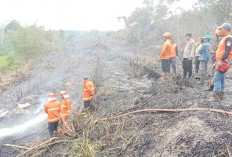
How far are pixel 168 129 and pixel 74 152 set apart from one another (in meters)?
1.64

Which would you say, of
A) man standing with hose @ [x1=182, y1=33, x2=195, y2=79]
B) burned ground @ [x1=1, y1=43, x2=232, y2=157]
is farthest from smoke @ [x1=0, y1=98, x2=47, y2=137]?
man standing with hose @ [x1=182, y1=33, x2=195, y2=79]

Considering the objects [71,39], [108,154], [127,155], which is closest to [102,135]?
[108,154]

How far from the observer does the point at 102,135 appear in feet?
13.2

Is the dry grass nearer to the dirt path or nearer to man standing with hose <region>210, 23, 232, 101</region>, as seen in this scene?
man standing with hose <region>210, 23, 232, 101</region>

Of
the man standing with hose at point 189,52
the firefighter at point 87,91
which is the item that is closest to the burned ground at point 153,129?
the firefighter at point 87,91

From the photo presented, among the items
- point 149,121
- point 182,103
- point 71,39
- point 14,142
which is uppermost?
point 71,39

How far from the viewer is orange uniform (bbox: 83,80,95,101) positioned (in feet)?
21.6

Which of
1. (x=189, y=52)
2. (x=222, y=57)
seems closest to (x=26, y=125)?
(x=189, y=52)

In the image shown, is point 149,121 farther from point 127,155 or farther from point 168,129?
point 127,155

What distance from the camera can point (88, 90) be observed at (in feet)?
21.7

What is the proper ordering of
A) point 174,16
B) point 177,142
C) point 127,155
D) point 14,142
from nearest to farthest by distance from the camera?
point 177,142 → point 127,155 → point 14,142 → point 174,16

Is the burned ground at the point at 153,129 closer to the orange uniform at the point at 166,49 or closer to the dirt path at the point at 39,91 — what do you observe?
the dirt path at the point at 39,91

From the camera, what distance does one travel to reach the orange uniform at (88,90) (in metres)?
6.57

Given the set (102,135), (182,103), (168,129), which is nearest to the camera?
(168,129)
